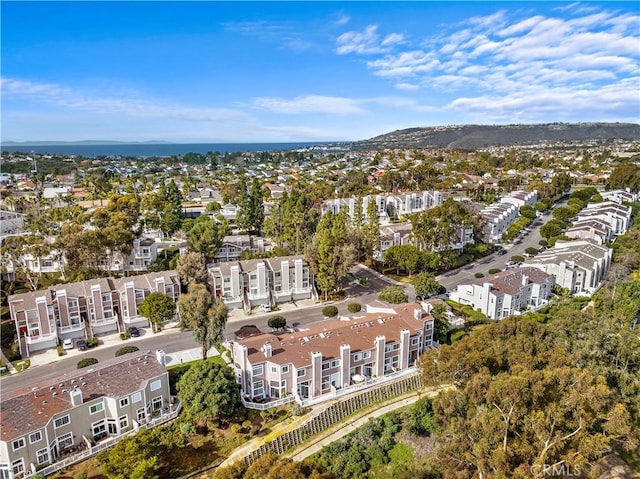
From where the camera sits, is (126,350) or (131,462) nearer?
(131,462)

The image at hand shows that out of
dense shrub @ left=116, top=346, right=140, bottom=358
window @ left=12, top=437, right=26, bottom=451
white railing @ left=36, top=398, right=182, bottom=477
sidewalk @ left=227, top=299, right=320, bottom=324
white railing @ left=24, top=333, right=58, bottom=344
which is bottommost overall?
white railing @ left=36, top=398, right=182, bottom=477

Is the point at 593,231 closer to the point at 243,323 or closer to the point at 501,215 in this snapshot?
the point at 501,215

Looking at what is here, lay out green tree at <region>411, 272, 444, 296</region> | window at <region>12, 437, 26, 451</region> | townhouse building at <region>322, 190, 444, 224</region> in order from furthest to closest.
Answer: townhouse building at <region>322, 190, 444, 224</region>
green tree at <region>411, 272, 444, 296</region>
window at <region>12, 437, 26, 451</region>

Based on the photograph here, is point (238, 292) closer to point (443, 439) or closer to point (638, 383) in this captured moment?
point (443, 439)

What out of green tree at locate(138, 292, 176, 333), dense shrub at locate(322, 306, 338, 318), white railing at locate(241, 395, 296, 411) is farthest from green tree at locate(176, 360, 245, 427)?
dense shrub at locate(322, 306, 338, 318)

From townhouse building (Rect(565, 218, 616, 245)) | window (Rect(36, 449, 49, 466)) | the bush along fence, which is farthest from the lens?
townhouse building (Rect(565, 218, 616, 245))

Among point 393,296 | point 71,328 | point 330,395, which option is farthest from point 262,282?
point 330,395

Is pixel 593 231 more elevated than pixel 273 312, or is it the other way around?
pixel 593 231

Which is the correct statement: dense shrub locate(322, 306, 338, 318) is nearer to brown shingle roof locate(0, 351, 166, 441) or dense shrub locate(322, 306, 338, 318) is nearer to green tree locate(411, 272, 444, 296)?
green tree locate(411, 272, 444, 296)
